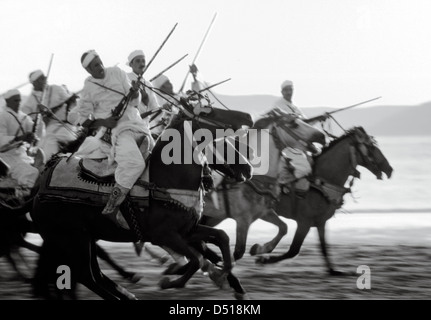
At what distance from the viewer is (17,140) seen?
12.6 m

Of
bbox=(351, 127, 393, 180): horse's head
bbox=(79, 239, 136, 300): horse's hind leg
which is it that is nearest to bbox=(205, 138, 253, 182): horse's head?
bbox=(79, 239, 136, 300): horse's hind leg

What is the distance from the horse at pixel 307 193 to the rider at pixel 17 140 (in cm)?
240

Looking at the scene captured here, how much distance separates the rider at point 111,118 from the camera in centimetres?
977

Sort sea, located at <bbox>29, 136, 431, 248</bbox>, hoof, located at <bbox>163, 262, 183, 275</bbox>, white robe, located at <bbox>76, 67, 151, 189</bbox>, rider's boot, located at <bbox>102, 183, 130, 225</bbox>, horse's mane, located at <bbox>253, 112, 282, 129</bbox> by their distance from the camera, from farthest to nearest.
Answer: sea, located at <bbox>29, 136, 431, 248</bbox>
horse's mane, located at <bbox>253, 112, 282, 129</bbox>
hoof, located at <bbox>163, 262, 183, 275</bbox>
white robe, located at <bbox>76, 67, 151, 189</bbox>
rider's boot, located at <bbox>102, 183, 130, 225</bbox>

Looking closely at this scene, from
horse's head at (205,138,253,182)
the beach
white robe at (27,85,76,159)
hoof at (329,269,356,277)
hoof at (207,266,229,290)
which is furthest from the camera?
white robe at (27,85,76,159)

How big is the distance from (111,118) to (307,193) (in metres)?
4.34

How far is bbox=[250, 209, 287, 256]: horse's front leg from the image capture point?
46.2 feet

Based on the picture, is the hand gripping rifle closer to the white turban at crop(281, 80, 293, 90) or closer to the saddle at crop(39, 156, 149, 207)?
the saddle at crop(39, 156, 149, 207)

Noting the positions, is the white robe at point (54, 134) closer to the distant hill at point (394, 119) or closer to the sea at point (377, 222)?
the sea at point (377, 222)

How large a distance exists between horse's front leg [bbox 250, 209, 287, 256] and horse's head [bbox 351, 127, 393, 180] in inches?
55.7

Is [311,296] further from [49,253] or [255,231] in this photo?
[255,231]

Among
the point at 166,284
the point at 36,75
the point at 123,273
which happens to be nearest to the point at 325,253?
the point at 123,273

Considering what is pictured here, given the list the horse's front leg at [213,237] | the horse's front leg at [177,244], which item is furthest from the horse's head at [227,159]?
the horse's front leg at [177,244]

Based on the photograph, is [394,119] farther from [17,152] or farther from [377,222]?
[17,152]
